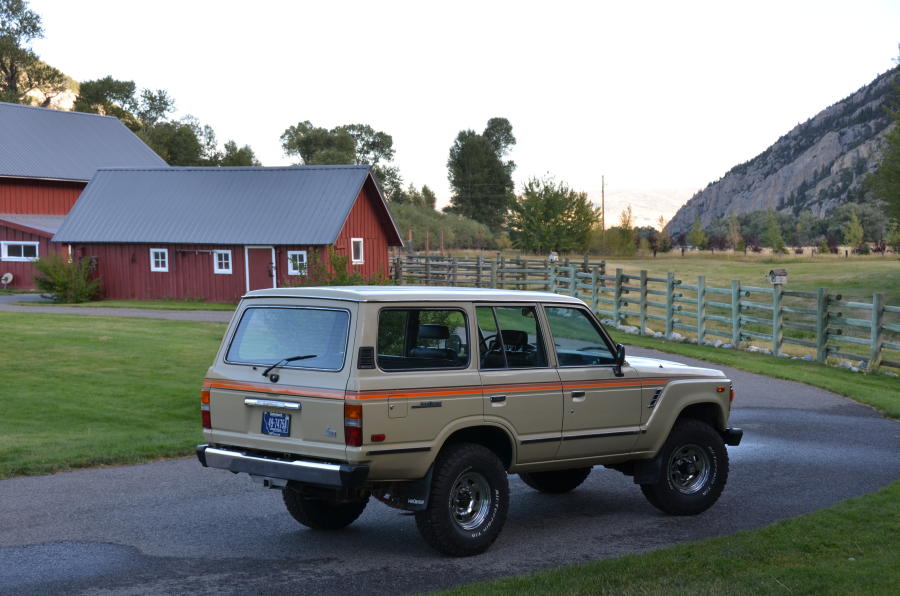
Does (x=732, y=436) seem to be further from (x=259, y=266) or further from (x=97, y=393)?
(x=259, y=266)

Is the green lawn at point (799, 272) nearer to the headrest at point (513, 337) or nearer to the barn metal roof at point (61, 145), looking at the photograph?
the barn metal roof at point (61, 145)

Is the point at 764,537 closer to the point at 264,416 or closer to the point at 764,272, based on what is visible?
the point at 264,416

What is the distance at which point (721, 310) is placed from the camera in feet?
156

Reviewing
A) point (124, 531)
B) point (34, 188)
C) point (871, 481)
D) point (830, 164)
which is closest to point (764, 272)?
point (34, 188)

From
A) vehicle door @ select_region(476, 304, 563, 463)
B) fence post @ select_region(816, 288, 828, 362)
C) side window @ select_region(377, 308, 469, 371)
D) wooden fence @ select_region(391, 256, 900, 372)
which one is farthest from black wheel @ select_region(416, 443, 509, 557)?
fence post @ select_region(816, 288, 828, 362)

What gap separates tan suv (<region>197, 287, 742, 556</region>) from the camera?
23.8 ft

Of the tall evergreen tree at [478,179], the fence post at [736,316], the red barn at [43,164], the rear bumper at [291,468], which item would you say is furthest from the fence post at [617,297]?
the tall evergreen tree at [478,179]

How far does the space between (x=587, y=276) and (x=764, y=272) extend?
37.8 metres

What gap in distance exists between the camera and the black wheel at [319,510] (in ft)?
27.8

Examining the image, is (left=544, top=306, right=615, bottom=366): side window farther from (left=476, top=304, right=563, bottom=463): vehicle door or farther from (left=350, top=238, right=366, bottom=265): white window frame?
(left=350, top=238, right=366, bottom=265): white window frame

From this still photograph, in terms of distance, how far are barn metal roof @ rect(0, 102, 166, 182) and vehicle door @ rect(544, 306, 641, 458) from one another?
49279mm

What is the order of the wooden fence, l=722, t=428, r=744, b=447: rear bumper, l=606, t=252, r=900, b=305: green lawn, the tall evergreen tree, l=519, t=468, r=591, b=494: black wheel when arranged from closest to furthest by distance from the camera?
l=722, t=428, r=744, b=447: rear bumper, l=519, t=468, r=591, b=494: black wheel, the wooden fence, l=606, t=252, r=900, b=305: green lawn, the tall evergreen tree

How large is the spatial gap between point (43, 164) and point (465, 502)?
5267 centimetres

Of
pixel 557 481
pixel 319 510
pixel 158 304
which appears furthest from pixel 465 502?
pixel 158 304
